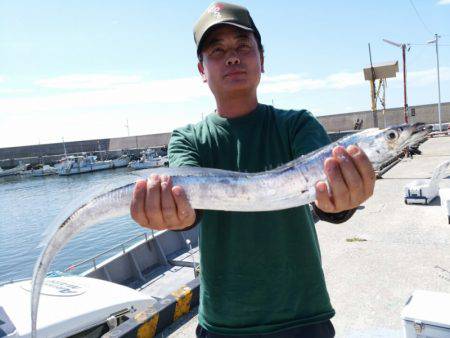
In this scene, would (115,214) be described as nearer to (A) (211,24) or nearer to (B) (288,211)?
(B) (288,211)

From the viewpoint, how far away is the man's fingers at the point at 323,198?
2.32m

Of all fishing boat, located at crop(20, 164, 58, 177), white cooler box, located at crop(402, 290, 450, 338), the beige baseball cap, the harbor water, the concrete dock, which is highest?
the beige baseball cap

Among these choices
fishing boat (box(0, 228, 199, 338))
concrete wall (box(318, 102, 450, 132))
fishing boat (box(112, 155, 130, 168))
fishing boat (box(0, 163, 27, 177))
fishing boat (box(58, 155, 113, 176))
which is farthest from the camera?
fishing boat (box(0, 163, 27, 177))

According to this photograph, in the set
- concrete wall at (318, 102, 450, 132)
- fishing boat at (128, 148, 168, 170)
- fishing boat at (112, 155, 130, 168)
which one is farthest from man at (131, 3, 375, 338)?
fishing boat at (112, 155, 130, 168)

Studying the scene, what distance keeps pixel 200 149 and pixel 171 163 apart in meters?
0.22

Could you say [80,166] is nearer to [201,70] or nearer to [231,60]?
[201,70]

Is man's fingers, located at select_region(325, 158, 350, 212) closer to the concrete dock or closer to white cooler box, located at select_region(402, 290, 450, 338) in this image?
white cooler box, located at select_region(402, 290, 450, 338)

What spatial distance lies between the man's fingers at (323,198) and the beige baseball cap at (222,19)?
1200 mm

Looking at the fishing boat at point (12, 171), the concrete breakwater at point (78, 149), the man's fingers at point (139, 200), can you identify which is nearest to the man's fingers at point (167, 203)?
the man's fingers at point (139, 200)

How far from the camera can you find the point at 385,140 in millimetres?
2381

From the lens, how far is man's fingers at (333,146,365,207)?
7.40 feet

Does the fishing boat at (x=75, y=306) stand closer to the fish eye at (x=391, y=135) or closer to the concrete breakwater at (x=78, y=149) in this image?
the fish eye at (x=391, y=135)

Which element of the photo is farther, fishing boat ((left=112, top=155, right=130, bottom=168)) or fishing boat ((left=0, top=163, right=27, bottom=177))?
fishing boat ((left=0, top=163, right=27, bottom=177))

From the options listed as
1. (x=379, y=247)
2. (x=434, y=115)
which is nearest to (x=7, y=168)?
(x=434, y=115)
